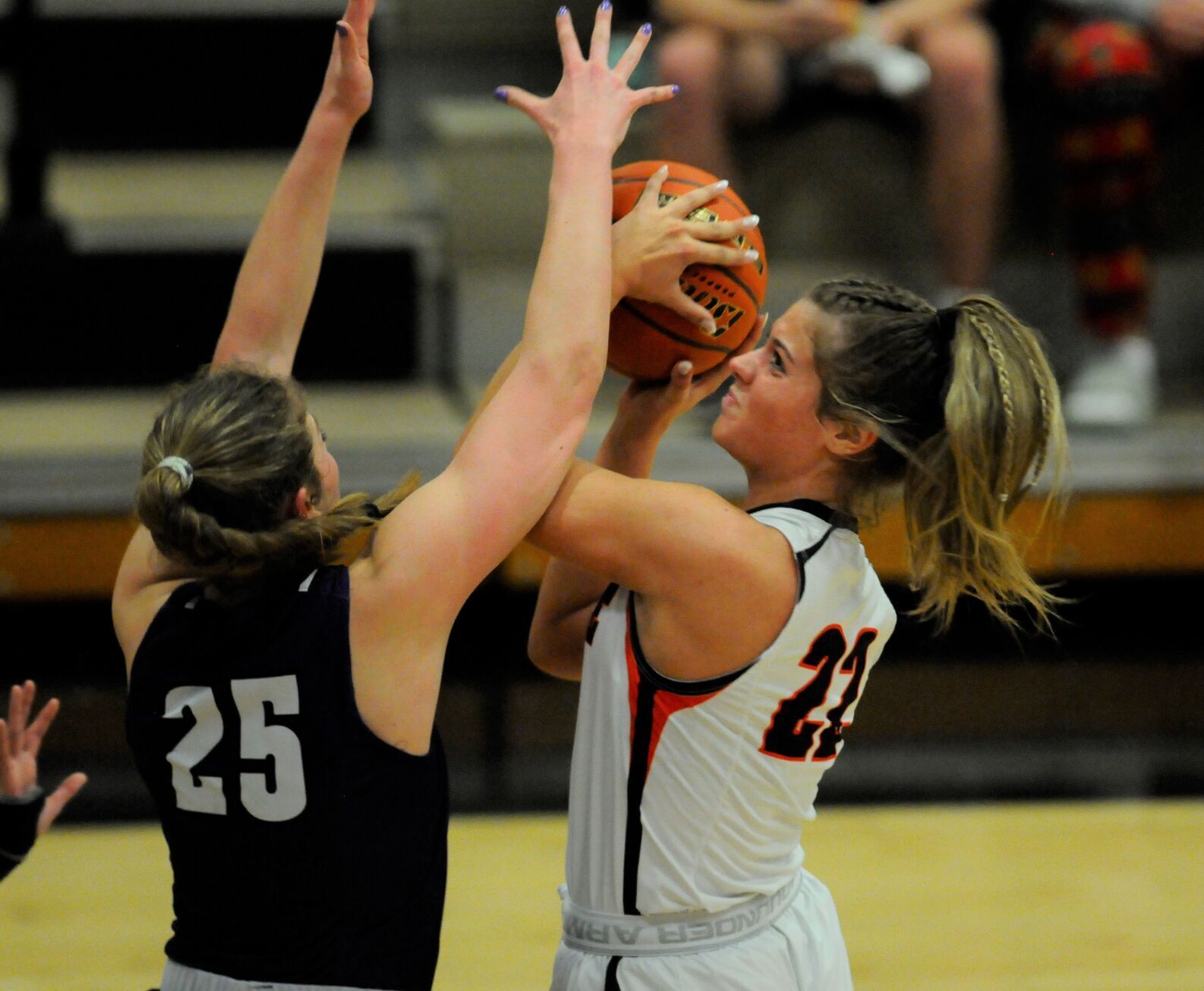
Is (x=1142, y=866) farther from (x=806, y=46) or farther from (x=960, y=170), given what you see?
(x=806, y=46)

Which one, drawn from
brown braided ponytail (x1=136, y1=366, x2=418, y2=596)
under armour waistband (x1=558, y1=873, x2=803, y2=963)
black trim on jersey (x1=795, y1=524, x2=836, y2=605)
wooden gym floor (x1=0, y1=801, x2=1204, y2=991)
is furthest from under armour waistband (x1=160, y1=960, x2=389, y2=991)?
wooden gym floor (x1=0, y1=801, x2=1204, y2=991)

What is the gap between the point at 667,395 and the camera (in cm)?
179

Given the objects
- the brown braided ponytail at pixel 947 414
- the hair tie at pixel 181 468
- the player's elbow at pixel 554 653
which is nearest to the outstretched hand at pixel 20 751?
the hair tie at pixel 181 468

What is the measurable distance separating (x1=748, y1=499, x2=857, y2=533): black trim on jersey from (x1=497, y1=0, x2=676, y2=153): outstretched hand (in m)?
0.42

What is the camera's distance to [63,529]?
150 inches

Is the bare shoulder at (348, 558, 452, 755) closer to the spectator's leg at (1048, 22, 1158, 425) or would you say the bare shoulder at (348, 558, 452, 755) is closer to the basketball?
the basketball

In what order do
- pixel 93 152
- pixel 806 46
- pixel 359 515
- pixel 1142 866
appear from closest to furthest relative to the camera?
pixel 359 515
pixel 1142 866
pixel 806 46
pixel 93 152

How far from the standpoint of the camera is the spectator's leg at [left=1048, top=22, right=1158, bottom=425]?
13.5 ft

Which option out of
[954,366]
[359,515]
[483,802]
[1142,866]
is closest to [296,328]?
[359,515]

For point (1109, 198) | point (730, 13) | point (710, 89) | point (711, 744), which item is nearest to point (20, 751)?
point (711, 744)

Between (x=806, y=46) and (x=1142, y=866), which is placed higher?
(x=806, y=46)

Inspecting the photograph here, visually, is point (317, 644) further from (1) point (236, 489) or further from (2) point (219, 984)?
(2) point (219, 984)

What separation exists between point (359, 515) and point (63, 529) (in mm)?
2545

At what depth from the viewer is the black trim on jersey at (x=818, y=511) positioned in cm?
168
